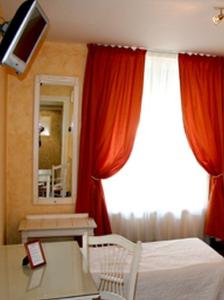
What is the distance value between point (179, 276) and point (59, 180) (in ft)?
5.52

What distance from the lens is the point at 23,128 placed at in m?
3.46

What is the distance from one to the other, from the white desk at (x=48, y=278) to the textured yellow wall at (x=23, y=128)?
157 cm

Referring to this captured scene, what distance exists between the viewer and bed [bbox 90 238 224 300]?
2.42 meters

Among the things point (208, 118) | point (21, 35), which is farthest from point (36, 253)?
point (208, 118)

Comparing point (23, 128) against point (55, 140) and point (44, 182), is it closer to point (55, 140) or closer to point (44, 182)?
point (55, 140)

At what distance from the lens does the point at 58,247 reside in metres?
1.99

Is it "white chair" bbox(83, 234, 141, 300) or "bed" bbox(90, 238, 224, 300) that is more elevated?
"white chair" bbox(83, 234, 141, 300)

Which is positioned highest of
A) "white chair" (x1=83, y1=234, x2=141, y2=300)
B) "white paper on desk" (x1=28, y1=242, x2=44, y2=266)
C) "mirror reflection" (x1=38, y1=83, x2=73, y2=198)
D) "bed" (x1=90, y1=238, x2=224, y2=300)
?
"mirror reflection" (x1=38, y1=83, x2=73, y2=198)

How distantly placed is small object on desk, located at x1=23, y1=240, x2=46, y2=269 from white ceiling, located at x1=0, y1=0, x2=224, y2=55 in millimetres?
1831

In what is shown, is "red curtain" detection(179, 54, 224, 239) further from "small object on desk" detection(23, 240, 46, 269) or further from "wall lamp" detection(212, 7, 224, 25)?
"small object on desk" detection(23, 240, 46, 269)

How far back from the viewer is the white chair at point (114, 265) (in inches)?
70.8

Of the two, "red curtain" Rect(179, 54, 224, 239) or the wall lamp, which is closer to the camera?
the wall lamp

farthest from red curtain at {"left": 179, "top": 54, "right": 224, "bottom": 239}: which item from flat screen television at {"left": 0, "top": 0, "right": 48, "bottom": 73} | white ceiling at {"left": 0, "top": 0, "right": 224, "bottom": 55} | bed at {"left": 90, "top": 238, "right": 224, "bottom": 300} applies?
flat screen television at {"left": 0, "top": 0, "right": 48, "bottom": 73}

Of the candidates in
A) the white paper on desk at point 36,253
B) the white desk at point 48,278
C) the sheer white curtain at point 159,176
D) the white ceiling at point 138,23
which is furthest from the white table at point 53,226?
the white ceiling at point 138,23
